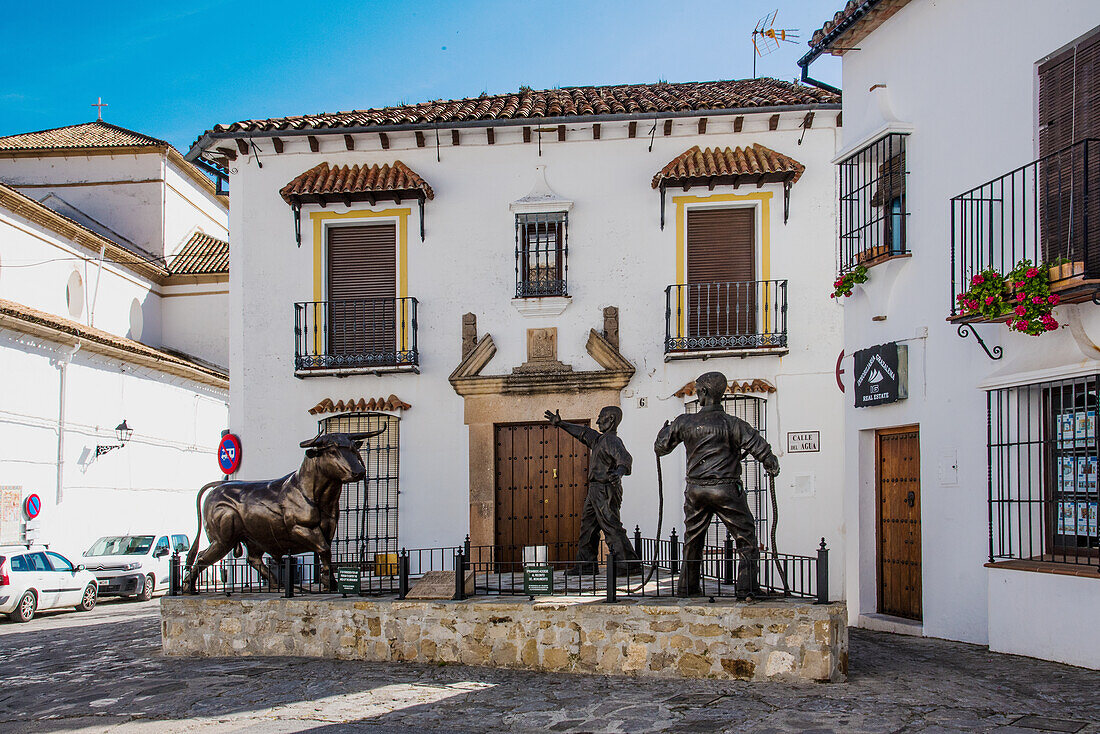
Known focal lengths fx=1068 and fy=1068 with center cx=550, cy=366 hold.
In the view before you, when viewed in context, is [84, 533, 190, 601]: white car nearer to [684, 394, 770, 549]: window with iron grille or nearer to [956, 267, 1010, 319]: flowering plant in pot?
[684, 394, 770, 549]: window with iron grille

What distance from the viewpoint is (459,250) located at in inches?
577

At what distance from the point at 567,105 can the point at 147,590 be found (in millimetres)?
11523

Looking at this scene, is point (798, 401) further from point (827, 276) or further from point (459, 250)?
point (459, 250)

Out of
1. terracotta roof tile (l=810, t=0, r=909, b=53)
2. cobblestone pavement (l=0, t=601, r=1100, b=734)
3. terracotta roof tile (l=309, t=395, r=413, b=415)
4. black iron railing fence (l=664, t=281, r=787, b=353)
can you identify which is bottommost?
cobblestone pavement (l=0, t=601, r=1100, b=734)

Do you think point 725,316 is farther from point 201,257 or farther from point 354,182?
point 201,257

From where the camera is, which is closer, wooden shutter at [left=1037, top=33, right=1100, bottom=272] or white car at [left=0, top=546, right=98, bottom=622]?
wooden shutter at [left=1037, top=33, right=1100, bottom=272]

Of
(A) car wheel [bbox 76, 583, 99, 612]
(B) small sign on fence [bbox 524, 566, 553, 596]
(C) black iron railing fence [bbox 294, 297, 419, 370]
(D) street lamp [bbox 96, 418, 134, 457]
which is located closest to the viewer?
(B) small sign on fence [bbox 524, 566, 553, 596]

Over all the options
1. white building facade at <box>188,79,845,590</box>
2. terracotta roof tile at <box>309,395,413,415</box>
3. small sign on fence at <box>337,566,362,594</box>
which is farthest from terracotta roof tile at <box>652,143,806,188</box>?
small sign on fence at <box>337,566,362,594</box>

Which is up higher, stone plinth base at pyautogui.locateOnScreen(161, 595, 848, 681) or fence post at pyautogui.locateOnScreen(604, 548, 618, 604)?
fence post at pyautogui.locateOnScreen(604, 548, 618, 604)

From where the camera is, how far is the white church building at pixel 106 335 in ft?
62.0

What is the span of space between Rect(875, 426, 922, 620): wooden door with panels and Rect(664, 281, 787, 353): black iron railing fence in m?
3.08

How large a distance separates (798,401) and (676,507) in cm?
210

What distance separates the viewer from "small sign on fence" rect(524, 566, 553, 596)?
900 centimetres

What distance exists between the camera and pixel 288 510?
10.1m
